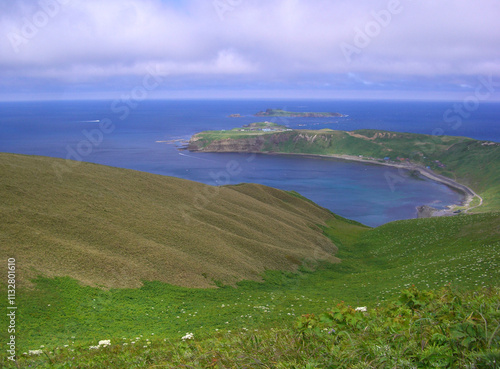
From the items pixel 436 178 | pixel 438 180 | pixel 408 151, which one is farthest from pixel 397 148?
pixel 438 180

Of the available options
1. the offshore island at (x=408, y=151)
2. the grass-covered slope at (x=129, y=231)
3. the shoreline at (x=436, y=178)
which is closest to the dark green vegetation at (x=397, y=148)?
the offshore island at (x=408, y=151)

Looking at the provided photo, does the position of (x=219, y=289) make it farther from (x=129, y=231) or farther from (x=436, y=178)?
(x=436, y=178)

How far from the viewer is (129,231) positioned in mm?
27031

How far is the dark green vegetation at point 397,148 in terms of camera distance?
4978 inches

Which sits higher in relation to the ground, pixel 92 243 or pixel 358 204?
pixel 92 243

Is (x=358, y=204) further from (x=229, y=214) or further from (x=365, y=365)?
(x=365, y=365)

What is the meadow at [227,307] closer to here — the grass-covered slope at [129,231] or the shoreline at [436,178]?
the grass-covered slope at [129,231]

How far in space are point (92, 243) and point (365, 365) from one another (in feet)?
74.2

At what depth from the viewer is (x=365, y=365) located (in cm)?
513

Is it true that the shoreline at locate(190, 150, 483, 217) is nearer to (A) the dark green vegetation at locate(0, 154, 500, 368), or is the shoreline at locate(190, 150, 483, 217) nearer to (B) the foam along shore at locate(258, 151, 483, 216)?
(B) the foam along shore at locate(258, 151, 483, 216)

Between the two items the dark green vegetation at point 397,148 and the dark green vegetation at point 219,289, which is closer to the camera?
the dark green vegetation at point 219,289

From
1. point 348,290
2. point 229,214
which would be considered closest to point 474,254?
point 348,290

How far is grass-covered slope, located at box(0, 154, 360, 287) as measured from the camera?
21891 mm

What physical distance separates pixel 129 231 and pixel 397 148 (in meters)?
164
